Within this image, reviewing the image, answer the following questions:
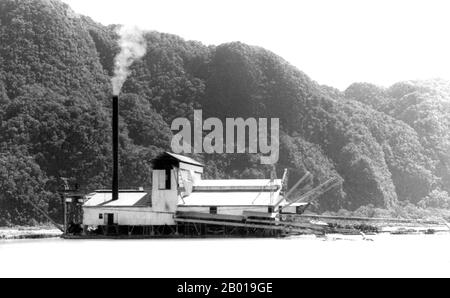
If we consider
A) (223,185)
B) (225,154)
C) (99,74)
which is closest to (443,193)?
(225,154)

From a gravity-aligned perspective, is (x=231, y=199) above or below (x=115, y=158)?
below

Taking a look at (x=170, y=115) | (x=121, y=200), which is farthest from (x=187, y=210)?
(x=170, y=115)

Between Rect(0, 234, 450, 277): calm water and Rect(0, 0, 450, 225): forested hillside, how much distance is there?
54368 mm

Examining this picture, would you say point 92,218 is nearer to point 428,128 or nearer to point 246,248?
point 246,248

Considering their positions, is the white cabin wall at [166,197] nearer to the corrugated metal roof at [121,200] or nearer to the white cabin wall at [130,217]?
the white cabin wall at [130,217]

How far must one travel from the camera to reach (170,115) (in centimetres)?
15075

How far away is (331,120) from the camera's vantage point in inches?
6122

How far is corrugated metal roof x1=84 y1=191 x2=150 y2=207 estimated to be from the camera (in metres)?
70.2

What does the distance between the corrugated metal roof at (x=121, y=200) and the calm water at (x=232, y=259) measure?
6.65m

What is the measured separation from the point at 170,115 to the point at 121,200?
80053 millimetres

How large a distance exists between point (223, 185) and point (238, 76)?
303 ft

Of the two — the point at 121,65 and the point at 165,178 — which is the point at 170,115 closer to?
the point at 121,65

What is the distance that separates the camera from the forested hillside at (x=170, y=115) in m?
122

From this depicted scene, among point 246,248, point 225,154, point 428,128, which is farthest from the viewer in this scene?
point 428,128
